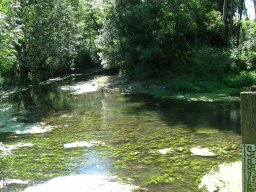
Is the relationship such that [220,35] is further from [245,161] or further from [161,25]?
[245,161]

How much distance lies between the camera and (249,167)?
12.5ft

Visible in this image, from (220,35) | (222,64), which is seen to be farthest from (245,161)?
(220,35)

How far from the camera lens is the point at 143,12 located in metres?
25.7

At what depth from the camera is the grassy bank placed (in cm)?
2039

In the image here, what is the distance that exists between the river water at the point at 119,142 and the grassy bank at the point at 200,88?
1.60 m

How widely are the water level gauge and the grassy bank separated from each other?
51.4 feet

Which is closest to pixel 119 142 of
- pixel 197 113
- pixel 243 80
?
pixel 197 113

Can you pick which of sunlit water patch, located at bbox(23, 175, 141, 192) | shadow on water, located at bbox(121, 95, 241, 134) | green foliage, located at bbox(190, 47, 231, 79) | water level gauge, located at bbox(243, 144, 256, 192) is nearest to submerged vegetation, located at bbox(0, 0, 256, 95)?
green foliage, located at bbox(190, 47, 231, 79)

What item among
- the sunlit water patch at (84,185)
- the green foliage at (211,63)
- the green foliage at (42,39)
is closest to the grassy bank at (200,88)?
the green foliage at (211,63)

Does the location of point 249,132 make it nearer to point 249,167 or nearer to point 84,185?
point 249,167

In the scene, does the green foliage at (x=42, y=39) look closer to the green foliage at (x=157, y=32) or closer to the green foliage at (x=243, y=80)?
the green foliage at (x=157, y=32)

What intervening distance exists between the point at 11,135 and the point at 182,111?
775 cm

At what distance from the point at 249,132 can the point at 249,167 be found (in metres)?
0.39

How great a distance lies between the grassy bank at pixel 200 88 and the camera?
20.4 meters
